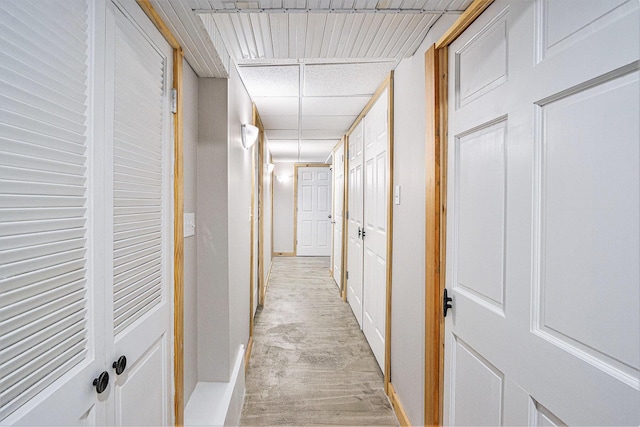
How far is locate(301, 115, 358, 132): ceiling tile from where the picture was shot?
3.33 metres

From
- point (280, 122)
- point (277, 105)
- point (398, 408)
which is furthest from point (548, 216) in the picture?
point (280, 122)

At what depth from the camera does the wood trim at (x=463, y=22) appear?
3.41 feet

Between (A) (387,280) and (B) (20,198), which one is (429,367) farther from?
(B) (20,198)

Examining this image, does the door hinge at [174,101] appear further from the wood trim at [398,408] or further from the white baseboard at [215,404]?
the wood trim at [398,408]

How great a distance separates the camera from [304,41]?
1.52 metres

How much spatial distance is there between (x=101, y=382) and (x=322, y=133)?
3623mm

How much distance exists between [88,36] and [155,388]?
119 centimetres

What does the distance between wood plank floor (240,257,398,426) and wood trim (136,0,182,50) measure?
2049 millimetres

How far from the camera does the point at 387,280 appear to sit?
2070mm

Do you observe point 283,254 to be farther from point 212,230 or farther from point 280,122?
point 212,230

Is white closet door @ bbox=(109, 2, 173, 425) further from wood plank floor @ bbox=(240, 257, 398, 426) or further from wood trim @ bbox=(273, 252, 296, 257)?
wood trim @ bbox=(273, 252, 296, 257)

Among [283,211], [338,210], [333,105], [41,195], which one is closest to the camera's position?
[41,195]

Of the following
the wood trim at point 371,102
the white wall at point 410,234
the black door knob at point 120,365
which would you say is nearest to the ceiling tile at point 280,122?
the wood trim at point 371,102

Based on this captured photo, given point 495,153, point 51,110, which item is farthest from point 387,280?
point 51,110
